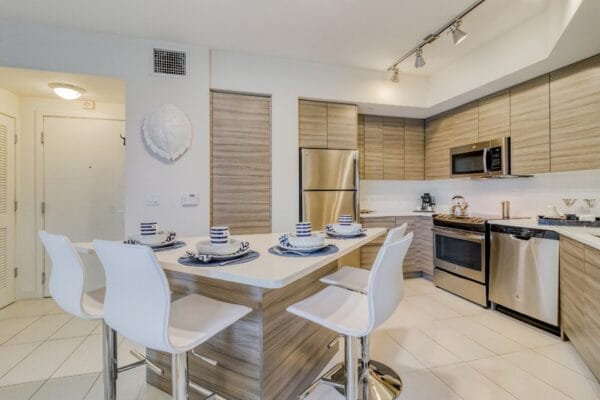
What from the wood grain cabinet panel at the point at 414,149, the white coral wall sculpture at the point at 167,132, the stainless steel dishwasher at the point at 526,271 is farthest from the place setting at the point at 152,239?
the wood grain cabinet panel at the point at 414,149

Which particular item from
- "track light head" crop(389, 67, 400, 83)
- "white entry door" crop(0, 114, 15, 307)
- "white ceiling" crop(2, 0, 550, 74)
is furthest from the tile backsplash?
"white entry door" crop(0, 114, 15, 307)

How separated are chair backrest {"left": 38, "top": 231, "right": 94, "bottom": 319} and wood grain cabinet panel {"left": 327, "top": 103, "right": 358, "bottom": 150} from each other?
2.67m

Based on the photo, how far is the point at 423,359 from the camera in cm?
206

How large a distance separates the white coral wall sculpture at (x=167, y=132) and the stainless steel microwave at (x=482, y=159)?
124 inches

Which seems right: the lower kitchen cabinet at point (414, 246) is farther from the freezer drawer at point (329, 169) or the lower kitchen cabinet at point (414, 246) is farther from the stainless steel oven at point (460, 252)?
the freezer drawer at point (329, 169)

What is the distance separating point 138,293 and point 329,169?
102 inches

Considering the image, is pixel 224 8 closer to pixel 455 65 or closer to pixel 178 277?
pixel 178 277

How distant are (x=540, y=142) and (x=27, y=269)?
5.55 m

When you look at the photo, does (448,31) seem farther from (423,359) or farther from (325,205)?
(423,359)

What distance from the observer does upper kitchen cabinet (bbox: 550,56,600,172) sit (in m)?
2.36

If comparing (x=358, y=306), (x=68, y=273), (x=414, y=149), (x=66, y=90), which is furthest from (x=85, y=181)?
(x=414, y=149)

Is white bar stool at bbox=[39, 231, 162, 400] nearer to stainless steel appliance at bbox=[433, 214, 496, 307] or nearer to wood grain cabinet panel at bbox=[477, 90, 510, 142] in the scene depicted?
stainless steel appliance at bbox=[433, 214, 496, 307]

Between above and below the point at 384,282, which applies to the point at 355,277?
below

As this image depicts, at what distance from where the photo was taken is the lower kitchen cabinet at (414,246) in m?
3.71
